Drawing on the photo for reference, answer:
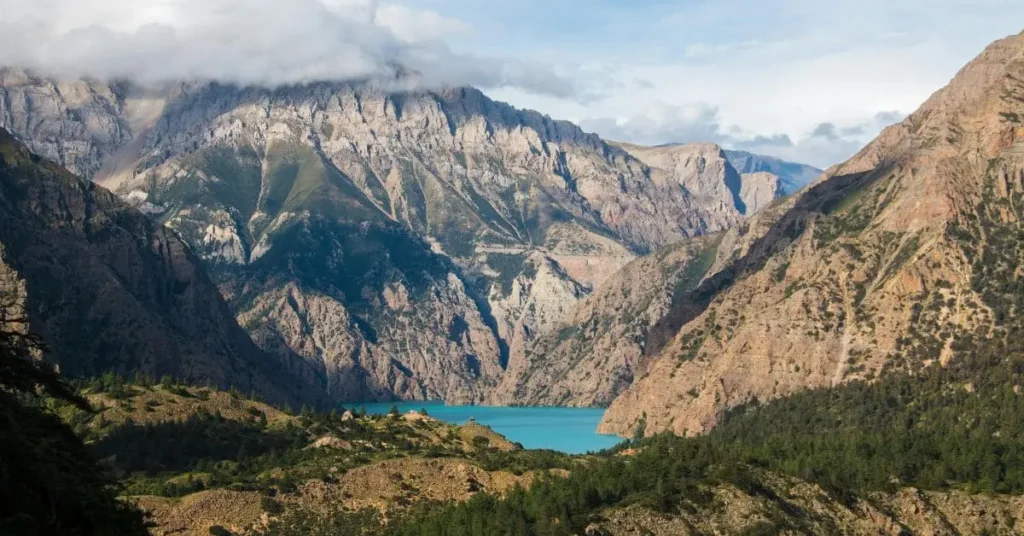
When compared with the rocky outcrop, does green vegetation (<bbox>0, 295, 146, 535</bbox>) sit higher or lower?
higher

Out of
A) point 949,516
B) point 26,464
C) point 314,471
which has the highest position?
point 26,464

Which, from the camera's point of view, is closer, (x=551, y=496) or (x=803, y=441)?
(x=551, y=496)

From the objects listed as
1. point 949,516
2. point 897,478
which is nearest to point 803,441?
point 897,478

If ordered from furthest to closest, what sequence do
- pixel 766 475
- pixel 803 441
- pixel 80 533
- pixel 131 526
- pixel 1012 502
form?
pixel 803 441
pixel 1012 502
pixel 766 475
pixel 131 526
pixel 80 533

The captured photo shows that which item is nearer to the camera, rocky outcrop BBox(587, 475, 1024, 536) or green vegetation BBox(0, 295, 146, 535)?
green vegetation BBox(0, 295, 146, 535)

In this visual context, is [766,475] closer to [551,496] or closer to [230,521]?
[551,496]

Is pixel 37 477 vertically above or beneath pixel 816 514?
above

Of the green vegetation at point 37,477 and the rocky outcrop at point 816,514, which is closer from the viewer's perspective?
the green vegetation at point 37,477

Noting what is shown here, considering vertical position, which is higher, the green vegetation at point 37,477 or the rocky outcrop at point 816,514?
the green vegetation at point 37,477

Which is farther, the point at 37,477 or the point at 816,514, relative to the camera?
the point at 816,514

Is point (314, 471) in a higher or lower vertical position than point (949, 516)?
higher

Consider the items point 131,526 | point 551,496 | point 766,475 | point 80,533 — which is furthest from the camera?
point 766,475
